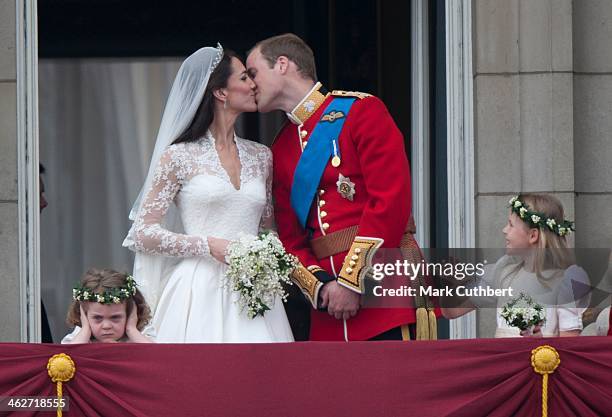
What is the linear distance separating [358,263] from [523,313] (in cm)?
78

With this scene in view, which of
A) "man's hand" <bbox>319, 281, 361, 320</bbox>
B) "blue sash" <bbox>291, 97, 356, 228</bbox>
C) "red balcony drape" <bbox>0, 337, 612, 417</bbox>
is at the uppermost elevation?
"blue sash" <bbox>291, 97, 356, 228</bbox>

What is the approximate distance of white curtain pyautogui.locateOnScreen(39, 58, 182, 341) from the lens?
40.7 feet

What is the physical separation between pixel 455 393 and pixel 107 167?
5.63 meters

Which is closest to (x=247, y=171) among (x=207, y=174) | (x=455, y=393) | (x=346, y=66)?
(x=207, y=174)

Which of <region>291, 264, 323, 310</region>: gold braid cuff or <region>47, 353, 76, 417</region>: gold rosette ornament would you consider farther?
<region>291, 264, 323, 310</region>: gold braid cuff

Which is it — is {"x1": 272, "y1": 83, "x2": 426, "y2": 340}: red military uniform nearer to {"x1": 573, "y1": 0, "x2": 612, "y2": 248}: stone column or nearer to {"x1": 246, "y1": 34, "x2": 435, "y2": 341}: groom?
{"x1": 246, "y1": 34, "x2": 435, "y2": 341}: groom

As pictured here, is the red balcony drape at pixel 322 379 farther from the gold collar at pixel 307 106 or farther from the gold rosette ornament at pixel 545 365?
the gold collar at pixel 307 106

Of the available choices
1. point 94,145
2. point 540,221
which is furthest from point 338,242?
point 94,145

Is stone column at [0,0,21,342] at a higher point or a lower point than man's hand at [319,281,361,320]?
higher

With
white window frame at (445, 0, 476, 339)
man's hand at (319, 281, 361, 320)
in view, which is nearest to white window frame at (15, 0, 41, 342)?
man's hand at (319, 281, 361, 320)

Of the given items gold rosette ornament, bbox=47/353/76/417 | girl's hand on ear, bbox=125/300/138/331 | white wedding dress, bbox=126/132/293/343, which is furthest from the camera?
white wedding dress, bbox=126/132/293/343

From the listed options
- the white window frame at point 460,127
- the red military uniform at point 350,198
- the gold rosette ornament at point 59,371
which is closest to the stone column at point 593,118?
the white window frame at point 460,127

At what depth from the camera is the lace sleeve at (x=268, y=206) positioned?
335 inches

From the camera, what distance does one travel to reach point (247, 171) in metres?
8.41
